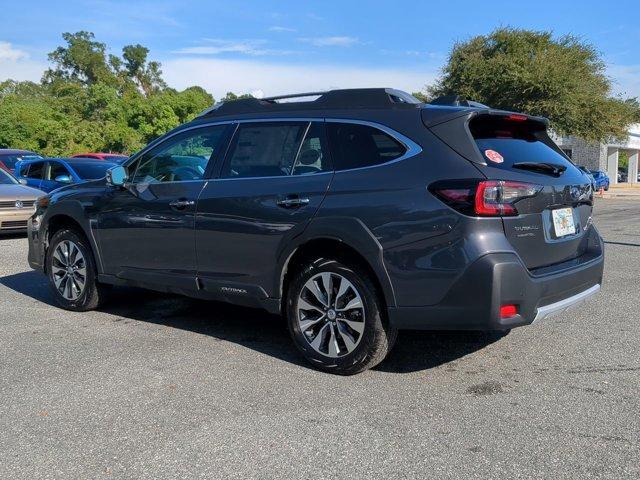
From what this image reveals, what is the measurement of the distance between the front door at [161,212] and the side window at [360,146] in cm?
110

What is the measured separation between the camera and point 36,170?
571 inches

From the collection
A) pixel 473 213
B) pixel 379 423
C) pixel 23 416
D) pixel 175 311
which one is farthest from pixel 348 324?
pixel 175 311

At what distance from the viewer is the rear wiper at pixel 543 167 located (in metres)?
4.20

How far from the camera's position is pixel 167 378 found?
4398 millimetres

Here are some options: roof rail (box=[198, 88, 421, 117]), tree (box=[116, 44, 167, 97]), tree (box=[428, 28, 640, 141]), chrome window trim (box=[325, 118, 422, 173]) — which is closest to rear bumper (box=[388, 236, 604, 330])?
chrome window trim (box=[325, 118, 422, 173])

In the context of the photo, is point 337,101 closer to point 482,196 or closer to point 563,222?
point 482,196

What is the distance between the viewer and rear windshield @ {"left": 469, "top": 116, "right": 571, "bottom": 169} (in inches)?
163

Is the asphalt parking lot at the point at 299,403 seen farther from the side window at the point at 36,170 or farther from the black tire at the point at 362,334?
the side window at the point at 36,170

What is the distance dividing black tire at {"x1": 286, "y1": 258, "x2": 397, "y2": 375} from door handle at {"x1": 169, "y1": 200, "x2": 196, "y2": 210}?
1156mm

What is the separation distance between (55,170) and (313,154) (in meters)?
11.0

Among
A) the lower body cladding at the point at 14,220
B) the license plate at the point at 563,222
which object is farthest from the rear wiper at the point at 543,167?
the lower body cladding at the point at 14,220

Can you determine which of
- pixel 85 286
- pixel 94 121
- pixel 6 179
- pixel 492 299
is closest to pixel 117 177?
pixel 85 286

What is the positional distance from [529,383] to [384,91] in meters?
2.21

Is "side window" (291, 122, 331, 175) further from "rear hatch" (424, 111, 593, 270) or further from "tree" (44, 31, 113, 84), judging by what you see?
"tree" (44, 31, 113, 84)
